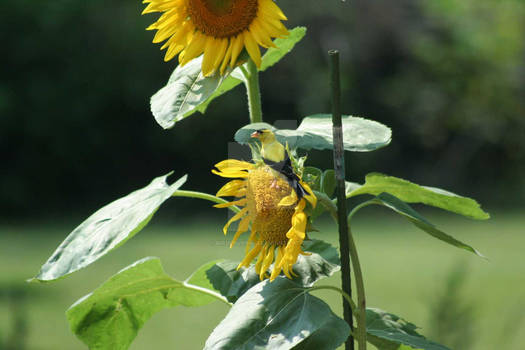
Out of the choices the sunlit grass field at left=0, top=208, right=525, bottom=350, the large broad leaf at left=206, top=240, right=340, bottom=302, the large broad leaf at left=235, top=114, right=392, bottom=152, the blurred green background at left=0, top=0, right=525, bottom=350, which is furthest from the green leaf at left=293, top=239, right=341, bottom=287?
the blurred green background at left=0, top=0, right=525, bottom=350

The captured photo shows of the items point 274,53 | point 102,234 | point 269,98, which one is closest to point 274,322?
point 102,234

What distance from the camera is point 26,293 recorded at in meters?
2.64

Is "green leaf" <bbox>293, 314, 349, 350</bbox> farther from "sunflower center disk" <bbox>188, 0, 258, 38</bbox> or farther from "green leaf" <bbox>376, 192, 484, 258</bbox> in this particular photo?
"sunflower center disk" <bbox>188, 0, 258, 38</bbox>

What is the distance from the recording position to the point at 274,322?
1.61 ft

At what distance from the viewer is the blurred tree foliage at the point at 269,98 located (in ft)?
12.4

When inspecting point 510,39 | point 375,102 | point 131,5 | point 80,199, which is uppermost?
point 131,5

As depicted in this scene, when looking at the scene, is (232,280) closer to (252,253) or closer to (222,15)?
(252,253)

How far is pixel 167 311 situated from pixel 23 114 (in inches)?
66.9

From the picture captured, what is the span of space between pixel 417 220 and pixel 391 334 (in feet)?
0.35

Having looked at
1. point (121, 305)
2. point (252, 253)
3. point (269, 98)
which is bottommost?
point (269, 98)

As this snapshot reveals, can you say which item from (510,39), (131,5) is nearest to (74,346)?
(131,5)

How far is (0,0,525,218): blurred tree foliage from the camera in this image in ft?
12.4

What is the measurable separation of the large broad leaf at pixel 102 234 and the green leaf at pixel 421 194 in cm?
15

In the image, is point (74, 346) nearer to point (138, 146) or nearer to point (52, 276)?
point (52, 276)
